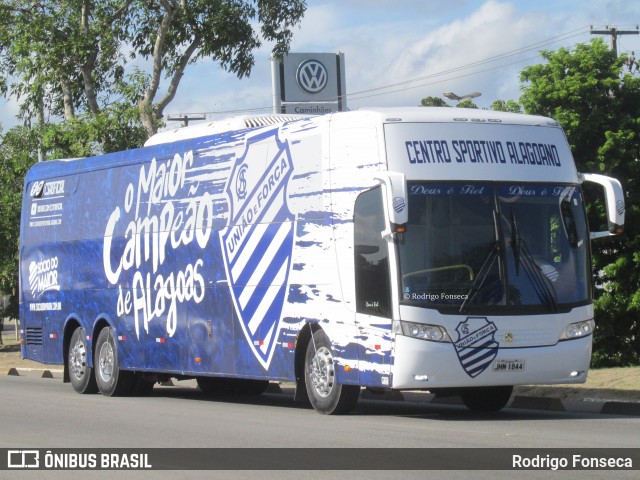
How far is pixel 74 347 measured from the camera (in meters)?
20.5

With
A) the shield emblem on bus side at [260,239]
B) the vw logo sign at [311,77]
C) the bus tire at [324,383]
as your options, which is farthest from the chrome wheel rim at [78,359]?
the vw logo sign at [311,77]

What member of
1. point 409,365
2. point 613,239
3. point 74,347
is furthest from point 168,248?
point 613,239

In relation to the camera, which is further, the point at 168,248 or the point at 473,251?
the point at 168,248

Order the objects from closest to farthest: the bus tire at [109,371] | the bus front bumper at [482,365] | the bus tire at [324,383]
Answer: the bus front bumper at [482,365]
the bus tire at [324,383]
the bus tire at [109,371]

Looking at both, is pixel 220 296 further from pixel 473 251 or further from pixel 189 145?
pixel 473 251

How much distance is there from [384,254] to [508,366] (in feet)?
5.97

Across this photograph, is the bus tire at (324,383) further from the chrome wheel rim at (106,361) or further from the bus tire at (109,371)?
the chrome wheel rim at (106,361)

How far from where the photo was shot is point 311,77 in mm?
29219

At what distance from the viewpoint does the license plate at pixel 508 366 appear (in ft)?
44.3

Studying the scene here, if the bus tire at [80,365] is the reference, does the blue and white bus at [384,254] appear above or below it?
above

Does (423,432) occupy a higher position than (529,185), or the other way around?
(529,185)

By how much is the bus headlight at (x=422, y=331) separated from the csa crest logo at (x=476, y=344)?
170 mm

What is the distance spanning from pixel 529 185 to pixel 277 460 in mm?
5289

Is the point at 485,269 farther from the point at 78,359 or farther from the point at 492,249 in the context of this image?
the point at 78,359
